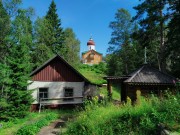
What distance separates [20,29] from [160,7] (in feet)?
50.0

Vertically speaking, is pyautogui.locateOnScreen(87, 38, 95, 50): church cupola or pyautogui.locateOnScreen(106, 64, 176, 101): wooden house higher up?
pyautogui.locateOnScreen(87, 38, 95, 50): church cupola

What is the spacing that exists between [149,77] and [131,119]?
824 cm

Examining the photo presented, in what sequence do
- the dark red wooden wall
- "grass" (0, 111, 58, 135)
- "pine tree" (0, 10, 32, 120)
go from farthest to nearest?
the dark red wooden wall, "pine tree" (0, 10, 32, 120), "grass" (0, 111, 58, 135)

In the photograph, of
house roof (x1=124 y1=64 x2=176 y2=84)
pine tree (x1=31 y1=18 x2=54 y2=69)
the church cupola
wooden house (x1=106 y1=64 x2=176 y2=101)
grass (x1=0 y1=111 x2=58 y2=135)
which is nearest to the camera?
grass (x1=0 y1=111 x2=58 y2=135)

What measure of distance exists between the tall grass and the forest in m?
0.11

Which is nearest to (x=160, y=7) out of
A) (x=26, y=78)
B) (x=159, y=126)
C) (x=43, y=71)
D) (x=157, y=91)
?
(x=157, y=91)

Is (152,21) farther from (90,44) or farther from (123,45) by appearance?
(90,44)

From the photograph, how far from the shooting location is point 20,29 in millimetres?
23641

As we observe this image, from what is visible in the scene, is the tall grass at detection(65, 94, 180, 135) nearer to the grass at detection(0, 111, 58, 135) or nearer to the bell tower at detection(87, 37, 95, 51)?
the grass at detection(0, 111, 58, 135)

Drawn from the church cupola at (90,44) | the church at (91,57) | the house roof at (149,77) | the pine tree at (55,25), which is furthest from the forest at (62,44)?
the church cupola at (90,44)

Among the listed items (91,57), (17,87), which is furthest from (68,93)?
(91,57)

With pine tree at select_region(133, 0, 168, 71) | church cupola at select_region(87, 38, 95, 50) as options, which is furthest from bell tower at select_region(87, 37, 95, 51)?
pine tree at select_region(133, 0, 168, 71)

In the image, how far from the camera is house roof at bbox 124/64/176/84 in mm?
14234

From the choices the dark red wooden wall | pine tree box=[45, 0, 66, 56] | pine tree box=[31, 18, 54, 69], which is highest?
pine tree box=[45, 0, 66, 56]
